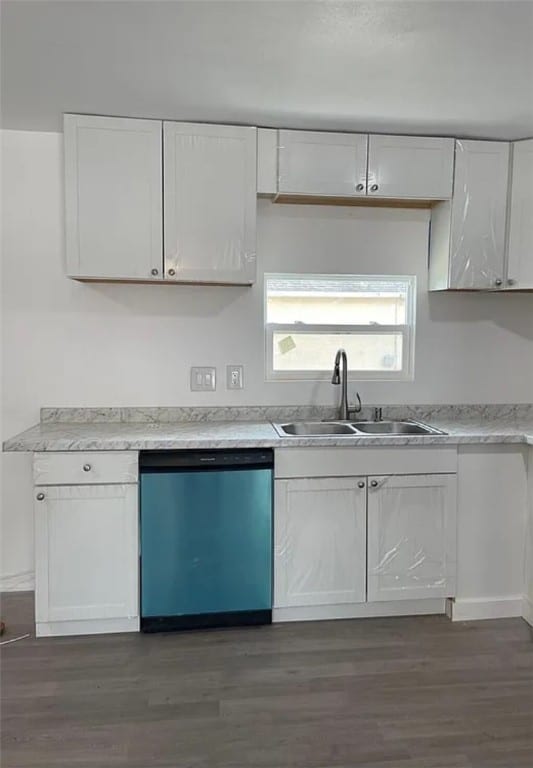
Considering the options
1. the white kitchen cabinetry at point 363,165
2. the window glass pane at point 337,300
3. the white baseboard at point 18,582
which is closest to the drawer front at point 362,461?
the window glass pane at point 337,300

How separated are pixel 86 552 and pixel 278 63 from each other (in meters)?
2.17

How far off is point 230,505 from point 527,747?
1.41m

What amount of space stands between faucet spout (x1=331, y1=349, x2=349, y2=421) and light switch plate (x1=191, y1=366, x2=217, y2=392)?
0.66 metres

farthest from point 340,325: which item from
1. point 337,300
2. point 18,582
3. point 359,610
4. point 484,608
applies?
point 18,582

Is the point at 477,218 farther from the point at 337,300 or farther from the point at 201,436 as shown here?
the point at 201,436

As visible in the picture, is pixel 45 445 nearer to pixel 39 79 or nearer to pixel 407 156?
pixel 39 79

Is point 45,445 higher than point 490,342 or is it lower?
lower

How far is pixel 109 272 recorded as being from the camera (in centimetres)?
264

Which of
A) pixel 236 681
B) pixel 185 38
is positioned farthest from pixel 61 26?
pixel 236 681

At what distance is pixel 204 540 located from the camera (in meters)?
2.52

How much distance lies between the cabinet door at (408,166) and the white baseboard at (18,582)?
2.70 meters

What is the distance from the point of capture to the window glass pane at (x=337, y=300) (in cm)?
311

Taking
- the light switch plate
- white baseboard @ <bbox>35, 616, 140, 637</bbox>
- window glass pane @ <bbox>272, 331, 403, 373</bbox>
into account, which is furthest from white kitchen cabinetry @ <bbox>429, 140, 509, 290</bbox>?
white baseboard @ <bbox>35, 616, 140, 637</bbox>

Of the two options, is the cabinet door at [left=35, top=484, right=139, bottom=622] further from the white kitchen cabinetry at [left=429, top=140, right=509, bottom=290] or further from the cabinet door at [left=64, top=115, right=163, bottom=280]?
the white kitchen cabinetry at [left=429, top=140, right=509, bottom=290]
